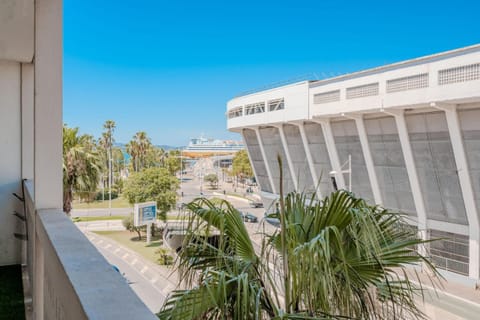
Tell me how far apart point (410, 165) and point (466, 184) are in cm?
147

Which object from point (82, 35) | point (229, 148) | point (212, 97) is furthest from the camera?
point (229, 148)

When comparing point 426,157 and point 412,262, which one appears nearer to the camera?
point 412,262

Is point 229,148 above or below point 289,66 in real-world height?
below

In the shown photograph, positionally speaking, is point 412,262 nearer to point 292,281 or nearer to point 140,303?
point 292,281

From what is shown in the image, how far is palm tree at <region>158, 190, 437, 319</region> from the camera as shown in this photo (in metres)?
1.44

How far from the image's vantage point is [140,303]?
622 millimetres

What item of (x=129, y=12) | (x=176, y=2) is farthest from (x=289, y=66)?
(x=129, y=12)

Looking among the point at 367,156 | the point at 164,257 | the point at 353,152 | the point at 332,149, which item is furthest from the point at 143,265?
the point at 367,156

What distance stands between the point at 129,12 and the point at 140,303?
39.4m

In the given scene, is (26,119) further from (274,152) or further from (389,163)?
(274,152)

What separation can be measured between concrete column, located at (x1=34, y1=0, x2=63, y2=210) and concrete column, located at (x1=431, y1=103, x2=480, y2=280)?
8956mm

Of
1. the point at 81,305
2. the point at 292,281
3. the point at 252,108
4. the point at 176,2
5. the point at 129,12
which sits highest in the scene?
the point at 176,2

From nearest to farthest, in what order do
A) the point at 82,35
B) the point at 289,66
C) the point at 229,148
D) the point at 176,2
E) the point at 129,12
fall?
the point at 82,35, the point at 129,12, the point at 176,2, the point at 289,66, the point at 229,148

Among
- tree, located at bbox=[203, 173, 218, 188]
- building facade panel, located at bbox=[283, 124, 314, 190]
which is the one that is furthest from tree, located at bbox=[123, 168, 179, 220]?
tree, located at bbox=[203, 173, 218, 188]
